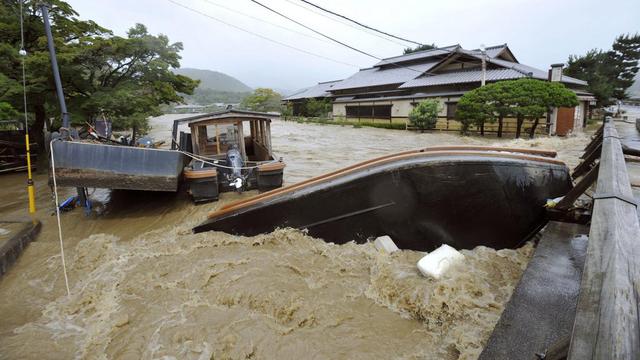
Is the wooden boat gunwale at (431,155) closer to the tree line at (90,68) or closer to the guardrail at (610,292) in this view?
the guardrail at (610,292)

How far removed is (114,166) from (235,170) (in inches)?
112

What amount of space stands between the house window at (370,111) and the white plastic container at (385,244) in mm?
26009

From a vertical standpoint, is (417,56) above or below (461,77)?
above

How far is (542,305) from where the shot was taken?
9.41 ft

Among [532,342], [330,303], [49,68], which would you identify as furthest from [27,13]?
[532,342]

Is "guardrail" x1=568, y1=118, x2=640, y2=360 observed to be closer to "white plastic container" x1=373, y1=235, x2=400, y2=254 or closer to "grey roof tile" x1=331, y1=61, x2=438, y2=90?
"white plastic container" x1=373, y1=235, x2=400, y2=254

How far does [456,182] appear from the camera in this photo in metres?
4.73

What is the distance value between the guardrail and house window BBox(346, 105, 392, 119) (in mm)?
29005

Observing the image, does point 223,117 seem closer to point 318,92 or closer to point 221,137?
point 221,137

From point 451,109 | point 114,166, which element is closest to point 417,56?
point 451,109

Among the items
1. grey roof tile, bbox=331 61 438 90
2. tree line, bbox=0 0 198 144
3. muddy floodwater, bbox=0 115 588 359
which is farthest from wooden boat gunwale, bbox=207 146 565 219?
grey roof tile, bbox=331 61 438 90

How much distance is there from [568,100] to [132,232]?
2152 cm

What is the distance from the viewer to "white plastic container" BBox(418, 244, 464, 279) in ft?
13.6

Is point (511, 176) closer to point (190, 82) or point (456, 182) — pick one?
point (456, 182)
